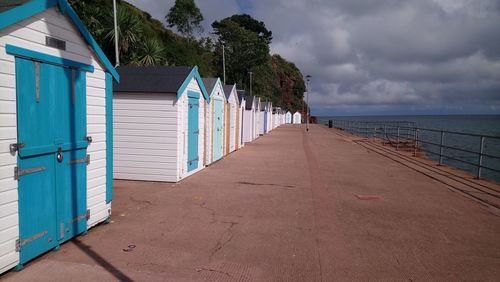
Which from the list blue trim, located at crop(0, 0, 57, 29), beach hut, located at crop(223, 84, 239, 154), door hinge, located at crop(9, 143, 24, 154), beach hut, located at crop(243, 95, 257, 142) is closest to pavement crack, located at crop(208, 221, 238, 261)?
door hinge, located at crop(9, 143, 24, 154)

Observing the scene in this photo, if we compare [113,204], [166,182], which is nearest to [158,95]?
[166,182]

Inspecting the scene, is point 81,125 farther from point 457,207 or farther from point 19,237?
point 457,207

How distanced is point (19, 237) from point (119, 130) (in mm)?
5566

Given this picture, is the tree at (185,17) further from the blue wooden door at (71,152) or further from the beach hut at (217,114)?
the blue wooden door at (71,152)

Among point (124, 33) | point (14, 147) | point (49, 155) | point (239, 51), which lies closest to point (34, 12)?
point (14, 147)

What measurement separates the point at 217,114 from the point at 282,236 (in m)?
8.47

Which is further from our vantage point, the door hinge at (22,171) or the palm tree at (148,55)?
the palm tree at (148,55)

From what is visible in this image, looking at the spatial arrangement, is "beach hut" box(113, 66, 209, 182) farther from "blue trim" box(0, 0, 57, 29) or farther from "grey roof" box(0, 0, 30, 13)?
"grey roof" box(0, 0, 30, 13)

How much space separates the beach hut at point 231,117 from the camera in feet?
51.6

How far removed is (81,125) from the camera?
5.17 metres

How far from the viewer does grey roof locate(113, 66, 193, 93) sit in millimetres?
9172

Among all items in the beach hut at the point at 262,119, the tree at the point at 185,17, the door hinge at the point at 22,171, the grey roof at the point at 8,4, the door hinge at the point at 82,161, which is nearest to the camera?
the grey roof at the point at 8,4

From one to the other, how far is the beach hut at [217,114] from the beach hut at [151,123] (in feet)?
9.67

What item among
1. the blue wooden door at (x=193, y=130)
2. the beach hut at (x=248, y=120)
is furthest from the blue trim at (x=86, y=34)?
the beach hut at (x=248, y=120)
